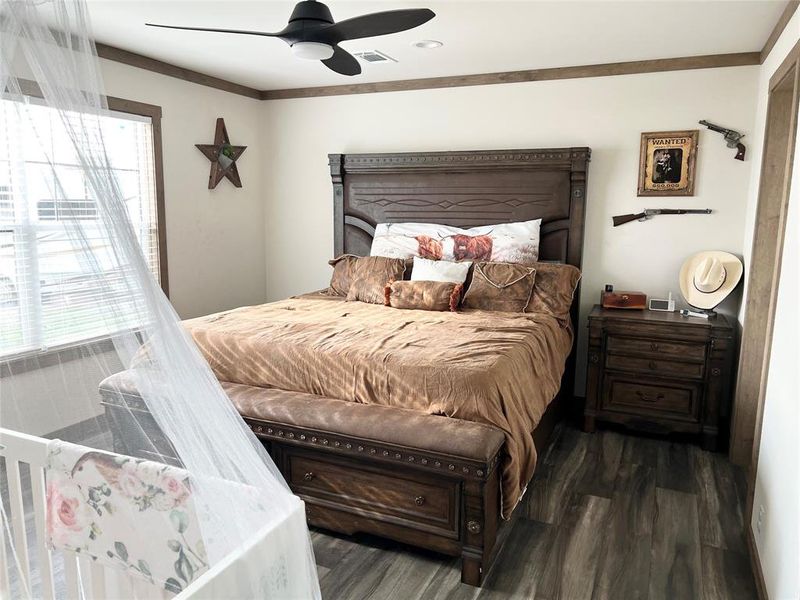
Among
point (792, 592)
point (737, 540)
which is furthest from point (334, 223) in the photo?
point (792, 592)

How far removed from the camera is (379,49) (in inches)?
151

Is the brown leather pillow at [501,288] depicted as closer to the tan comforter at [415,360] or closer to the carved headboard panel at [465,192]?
the tan comforter at [415,360]

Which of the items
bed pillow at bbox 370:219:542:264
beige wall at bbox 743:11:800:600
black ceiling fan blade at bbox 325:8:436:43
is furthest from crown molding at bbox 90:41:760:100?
black ceiling fan blade at bbox 325:8:436:43

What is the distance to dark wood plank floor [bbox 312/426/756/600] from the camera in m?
2.32

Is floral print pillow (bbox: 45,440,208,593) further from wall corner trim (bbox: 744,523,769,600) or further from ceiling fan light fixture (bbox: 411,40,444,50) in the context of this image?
ceiling fan light fixture (bbox: 411,40,444,50)

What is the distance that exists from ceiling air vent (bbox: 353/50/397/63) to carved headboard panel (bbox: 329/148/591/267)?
2.57 feet

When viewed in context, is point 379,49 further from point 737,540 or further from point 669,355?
point 737,540

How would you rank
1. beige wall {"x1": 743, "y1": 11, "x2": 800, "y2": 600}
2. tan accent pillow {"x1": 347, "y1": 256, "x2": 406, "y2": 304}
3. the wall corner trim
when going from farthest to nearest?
tan accent pillow {"x1": 347, "y1": 256, "x2": 406, "y2": 304}
the wall corner trim
beige wall {"x1": 743, "y1": 11, "x2": 800, "y2": 600}

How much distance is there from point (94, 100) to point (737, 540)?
2905 mm

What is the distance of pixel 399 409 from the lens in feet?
8.57

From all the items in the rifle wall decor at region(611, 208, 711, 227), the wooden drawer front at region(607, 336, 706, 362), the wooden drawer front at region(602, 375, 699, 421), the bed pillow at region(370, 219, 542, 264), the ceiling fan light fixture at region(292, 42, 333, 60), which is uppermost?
the ceiling fan light fixture at region(292, 42, 333, 60)

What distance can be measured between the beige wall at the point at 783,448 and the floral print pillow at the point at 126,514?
5.40 ft

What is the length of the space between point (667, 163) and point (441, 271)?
1.65m

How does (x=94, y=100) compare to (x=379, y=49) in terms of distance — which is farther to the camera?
(x=379, y=49)
